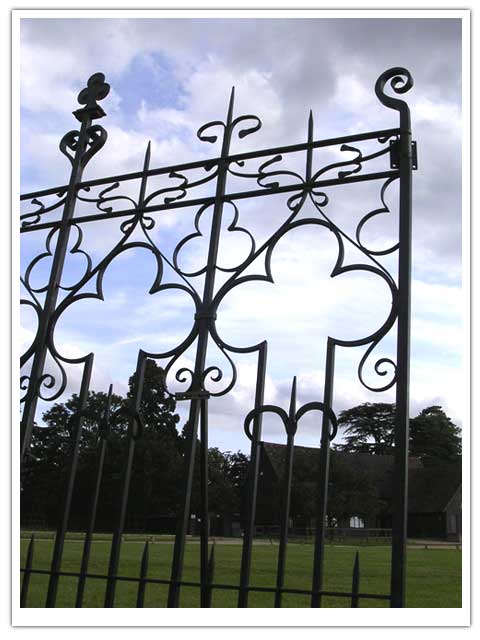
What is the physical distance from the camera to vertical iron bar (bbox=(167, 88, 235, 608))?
313 centimetres

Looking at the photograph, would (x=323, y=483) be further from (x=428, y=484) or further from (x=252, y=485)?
(x=428, y=484)

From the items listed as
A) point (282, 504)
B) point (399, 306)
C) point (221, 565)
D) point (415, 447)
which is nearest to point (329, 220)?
point (399, 306)

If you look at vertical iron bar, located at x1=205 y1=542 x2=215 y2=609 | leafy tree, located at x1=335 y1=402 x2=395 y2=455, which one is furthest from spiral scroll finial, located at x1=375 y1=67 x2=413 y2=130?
leafy tree, located at x1=335 y1=402 x2=395 y2=455

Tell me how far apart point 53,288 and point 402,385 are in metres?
2.32

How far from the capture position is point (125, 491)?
3363mm

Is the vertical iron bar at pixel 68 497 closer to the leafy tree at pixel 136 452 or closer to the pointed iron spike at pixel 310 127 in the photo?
the leafy tree at pixel 136 452

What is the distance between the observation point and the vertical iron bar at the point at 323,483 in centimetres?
287

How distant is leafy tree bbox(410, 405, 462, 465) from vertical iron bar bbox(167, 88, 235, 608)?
33043 millimetres

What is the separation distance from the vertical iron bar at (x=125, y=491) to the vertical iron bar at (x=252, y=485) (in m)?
0.65

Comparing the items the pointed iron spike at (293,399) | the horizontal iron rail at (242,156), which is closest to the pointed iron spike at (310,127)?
the horizontal iron rail at (242,156)

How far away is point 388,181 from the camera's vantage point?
3.42 meters
